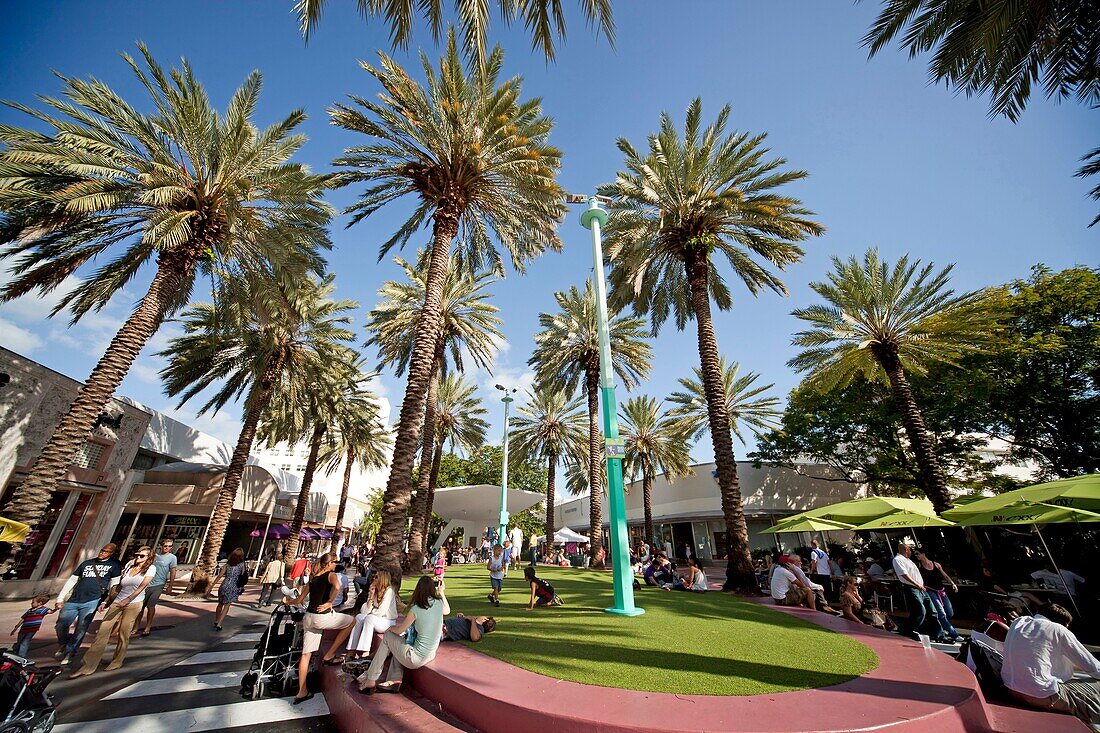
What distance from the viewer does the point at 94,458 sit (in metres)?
16.7

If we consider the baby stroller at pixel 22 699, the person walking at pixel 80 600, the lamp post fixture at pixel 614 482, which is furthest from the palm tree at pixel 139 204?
the lamp post fixture at pixel 614 482

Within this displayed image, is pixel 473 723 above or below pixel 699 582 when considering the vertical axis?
below

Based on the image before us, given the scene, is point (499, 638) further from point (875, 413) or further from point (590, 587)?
point (875, 413)

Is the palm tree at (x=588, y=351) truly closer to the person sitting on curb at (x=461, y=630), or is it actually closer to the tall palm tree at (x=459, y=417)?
the tall palm tree at (x=459, y=417)

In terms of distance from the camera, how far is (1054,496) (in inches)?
368

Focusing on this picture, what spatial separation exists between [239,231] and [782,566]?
17.6 metres

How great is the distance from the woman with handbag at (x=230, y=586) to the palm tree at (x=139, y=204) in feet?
11.9

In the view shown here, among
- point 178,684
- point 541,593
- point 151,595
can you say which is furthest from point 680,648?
point 151,595

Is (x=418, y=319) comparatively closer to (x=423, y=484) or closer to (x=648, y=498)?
(x=423, y=484)

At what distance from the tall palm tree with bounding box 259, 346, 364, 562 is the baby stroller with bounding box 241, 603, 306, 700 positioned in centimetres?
1595

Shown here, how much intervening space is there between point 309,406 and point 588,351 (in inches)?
612

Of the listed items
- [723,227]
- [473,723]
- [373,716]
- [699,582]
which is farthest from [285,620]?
[723,227]

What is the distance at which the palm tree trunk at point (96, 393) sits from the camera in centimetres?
884

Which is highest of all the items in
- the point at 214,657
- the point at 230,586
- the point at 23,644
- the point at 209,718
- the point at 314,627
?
the point at 230,586
